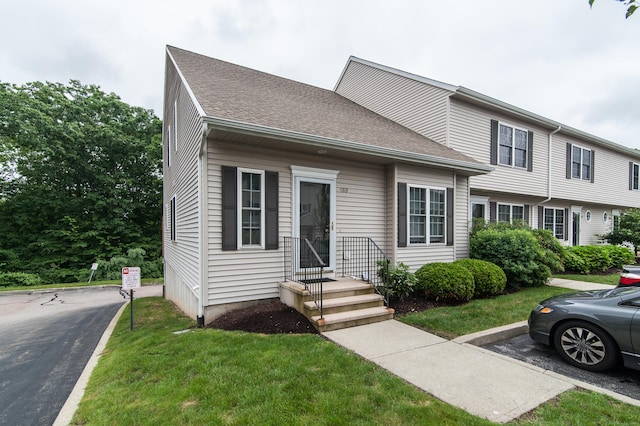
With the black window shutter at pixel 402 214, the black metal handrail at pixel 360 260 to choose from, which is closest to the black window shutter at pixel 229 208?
the black metal handrail at pixel 360 260

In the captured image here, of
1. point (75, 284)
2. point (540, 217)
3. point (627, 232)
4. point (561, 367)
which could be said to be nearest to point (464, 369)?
point (561, 367)

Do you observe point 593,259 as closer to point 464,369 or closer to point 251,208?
point 464,369

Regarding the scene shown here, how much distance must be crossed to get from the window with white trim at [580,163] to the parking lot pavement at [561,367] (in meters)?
12.1

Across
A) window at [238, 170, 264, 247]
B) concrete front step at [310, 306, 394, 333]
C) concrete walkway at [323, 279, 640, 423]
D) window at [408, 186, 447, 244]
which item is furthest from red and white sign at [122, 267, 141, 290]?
window at [408, 186, 447, 244]

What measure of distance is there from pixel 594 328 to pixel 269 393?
12.9 ft

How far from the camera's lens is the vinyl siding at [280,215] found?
5.54 metres

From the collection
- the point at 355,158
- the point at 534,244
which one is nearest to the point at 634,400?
the point at 355,158

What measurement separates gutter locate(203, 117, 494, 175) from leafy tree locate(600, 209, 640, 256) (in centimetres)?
1187

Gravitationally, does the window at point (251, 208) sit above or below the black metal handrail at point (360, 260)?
above

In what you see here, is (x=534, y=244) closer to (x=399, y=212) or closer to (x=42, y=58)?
(x=399, y=212)

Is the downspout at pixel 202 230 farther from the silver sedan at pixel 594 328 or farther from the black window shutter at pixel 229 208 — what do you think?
the silver sedan at pixel 594 328

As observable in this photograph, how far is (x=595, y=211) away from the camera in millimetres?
15961

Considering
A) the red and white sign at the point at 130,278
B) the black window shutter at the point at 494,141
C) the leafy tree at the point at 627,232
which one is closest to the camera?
the red and white sign at the point at 130,278

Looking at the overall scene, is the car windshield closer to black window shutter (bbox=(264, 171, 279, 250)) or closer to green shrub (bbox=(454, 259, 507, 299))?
green shrub (bbox=(454, 259, 507, 299))
